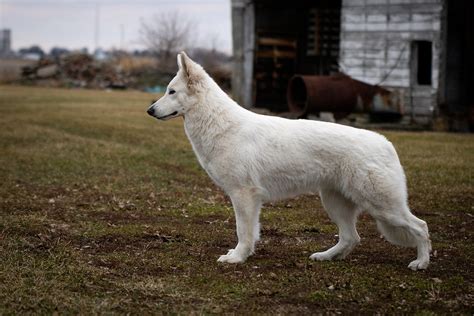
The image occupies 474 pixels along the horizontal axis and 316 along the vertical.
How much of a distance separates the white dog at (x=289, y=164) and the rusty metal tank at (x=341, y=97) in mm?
13176

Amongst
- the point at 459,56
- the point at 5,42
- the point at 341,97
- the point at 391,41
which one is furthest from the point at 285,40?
the point at 5,42

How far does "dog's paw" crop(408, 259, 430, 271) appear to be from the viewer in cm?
650

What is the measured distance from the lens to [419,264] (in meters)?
6.51

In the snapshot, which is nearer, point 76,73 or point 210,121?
point 210,121

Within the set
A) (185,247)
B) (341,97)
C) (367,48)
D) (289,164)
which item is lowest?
(185,247)

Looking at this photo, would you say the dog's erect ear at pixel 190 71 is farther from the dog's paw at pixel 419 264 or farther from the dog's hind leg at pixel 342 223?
the dog's paw at pixel 419 264

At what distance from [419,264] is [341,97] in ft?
47.2

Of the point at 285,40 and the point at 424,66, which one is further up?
the point at 285,40

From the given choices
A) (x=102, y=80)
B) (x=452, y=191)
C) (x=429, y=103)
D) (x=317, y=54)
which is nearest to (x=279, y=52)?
Answer: (x=317, y=54)

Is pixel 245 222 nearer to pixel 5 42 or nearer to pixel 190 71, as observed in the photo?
pixel 190 71

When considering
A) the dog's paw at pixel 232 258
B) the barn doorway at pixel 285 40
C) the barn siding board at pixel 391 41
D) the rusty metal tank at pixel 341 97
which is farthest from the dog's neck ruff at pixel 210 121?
the barn doorway at pixel 285 40

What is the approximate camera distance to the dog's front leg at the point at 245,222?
6.64 metres

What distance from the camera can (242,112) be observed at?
702 centimetres

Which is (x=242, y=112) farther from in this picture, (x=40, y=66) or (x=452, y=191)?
(x=40, y=66)
